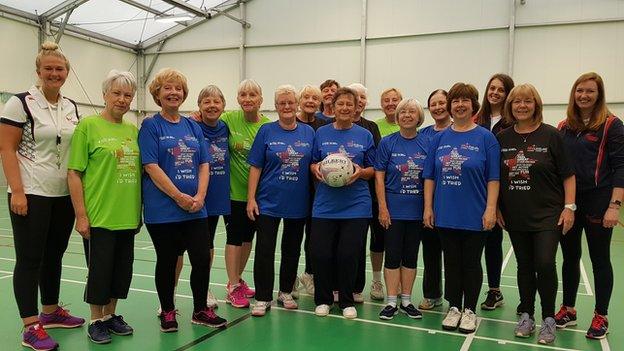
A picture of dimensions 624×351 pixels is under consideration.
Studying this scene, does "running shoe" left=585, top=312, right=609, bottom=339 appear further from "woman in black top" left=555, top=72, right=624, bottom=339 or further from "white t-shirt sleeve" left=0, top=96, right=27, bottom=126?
"white t-shirt sleeve" left=0, top=96, right=27, bottom=126

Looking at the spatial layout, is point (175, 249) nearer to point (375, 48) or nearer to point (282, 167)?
point (282, 167)

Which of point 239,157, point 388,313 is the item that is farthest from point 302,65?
point 388,313

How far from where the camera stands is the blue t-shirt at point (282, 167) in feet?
12.1

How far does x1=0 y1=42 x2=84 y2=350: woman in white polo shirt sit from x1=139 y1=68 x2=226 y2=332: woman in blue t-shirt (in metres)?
0.49

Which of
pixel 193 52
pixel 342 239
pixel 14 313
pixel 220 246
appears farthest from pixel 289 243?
pixel 193 52

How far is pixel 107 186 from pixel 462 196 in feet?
7.31

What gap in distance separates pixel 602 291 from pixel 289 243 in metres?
2.19

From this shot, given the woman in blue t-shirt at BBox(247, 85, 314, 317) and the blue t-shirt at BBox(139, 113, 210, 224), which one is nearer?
the blue t-shirt at BBox(139, 113, 210, 224)

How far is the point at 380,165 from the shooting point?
371cm

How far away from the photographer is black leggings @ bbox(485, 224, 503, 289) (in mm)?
3995

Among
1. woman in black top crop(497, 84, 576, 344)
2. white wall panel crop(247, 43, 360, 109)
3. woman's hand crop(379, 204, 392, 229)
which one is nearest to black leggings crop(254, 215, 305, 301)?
woman's hand crop(379, 204, 392, 229)

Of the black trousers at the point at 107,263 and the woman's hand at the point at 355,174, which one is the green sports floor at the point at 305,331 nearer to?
the black trousers at the point at 107,263

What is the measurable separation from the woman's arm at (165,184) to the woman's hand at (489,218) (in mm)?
1878

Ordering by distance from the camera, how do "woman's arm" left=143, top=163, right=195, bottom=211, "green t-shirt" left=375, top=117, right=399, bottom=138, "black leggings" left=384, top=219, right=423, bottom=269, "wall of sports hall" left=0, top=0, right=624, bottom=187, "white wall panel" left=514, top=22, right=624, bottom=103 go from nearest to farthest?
1. "woman's arm" left=143, top=163, right=195, bottom=211
2. "black leggings" left=384, top=219, right=423, bottom=269
3. "green t-shirt" left=375, top=117, right=399, bottom=138
4. "white wall panel" left=514, top=22, right=624, bottom=103
5. "wall of sports hall" left=0, top=0, right=624, bottom=187
